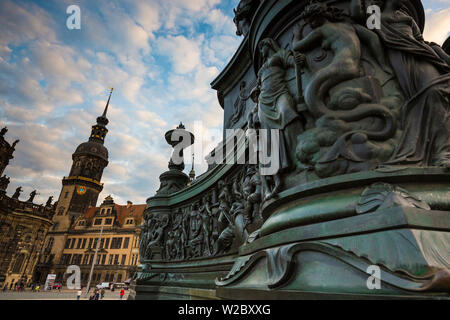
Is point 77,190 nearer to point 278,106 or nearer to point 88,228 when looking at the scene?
point 88,228

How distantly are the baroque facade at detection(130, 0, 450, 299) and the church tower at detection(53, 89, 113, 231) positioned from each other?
68.7m

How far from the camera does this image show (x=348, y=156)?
221 cm

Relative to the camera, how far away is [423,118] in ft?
7.15

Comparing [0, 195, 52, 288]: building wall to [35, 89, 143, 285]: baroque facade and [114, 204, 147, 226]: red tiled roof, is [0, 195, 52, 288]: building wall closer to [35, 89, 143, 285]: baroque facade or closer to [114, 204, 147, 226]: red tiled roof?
[35, 89, 143, 285]: baroque facade

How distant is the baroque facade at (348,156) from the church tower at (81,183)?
2703 inches

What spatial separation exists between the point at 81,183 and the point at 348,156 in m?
75.2

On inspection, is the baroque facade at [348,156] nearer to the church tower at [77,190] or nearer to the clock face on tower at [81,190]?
the church tower at [77,190]

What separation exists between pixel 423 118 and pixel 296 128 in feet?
3.39

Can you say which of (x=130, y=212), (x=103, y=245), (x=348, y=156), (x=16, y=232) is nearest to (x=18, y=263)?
(x=16, y=232)

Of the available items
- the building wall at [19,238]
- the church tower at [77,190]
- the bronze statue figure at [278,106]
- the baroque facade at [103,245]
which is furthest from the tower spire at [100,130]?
the bronze statue figure at [278,106]

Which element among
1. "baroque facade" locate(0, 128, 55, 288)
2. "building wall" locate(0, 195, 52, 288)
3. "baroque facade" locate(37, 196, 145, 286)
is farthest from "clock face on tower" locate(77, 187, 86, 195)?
"building wall" locate(0, 195, 52, 288)

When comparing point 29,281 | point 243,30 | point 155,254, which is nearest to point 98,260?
point 29,281

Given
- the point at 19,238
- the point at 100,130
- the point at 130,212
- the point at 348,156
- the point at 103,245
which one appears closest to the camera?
the point at 348,156
